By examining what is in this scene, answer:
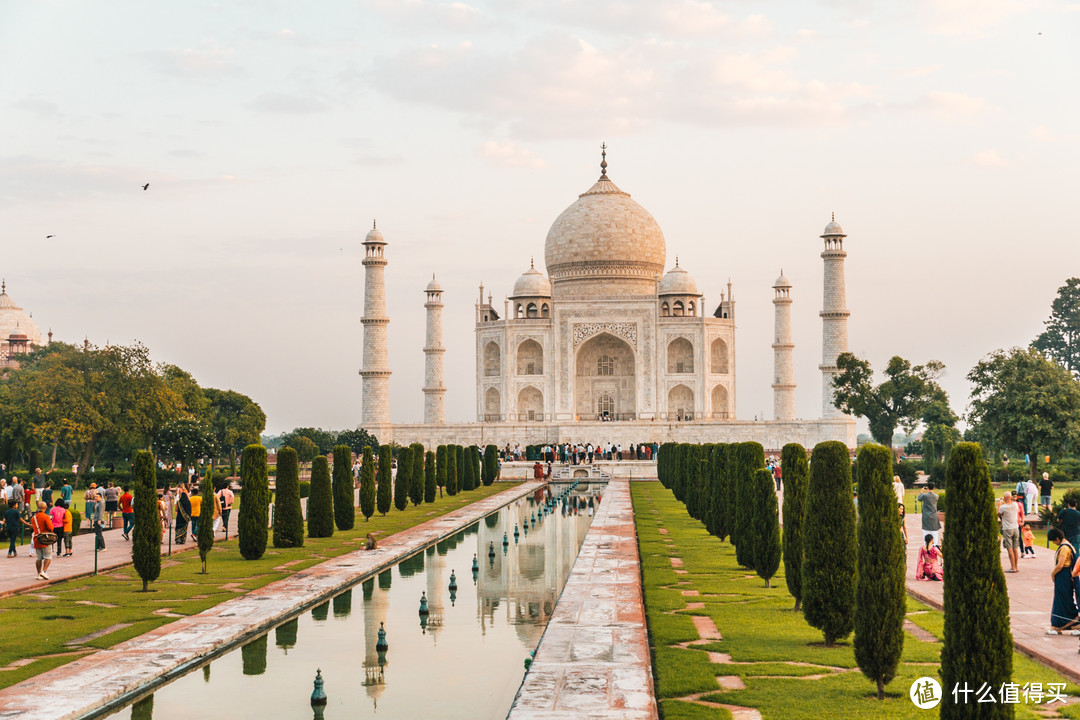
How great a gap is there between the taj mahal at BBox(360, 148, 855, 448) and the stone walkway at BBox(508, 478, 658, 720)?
94.9ft

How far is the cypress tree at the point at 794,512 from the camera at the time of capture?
30.9ft

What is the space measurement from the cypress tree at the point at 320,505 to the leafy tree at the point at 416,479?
6515 millimetres

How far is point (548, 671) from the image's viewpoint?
7469mm

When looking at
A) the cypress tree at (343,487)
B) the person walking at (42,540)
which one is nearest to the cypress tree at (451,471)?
the cypress tree at (343,487)

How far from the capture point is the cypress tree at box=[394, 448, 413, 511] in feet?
74.7

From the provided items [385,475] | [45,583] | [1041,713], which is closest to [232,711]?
[1041,713]

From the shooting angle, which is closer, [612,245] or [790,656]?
[790,656]

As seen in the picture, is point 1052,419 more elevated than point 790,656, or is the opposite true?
point 1052,419

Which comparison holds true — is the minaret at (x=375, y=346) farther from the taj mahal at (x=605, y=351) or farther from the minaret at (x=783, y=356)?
the minaret at (x=783, y=356)

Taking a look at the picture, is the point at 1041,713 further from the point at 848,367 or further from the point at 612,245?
the point at 612,245

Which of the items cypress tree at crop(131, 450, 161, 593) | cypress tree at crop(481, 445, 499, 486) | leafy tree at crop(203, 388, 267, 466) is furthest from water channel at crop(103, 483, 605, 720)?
leafy tree at crop(203, 388, 267, 466)

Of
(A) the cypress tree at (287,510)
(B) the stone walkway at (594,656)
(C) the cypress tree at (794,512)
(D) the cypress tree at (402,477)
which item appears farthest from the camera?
(D) the cypress tree at (402,477)

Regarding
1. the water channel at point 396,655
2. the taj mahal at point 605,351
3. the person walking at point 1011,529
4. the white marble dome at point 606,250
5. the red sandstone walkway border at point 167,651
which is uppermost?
the white marble dome at point 606,250

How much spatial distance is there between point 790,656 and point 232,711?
3.89 m
